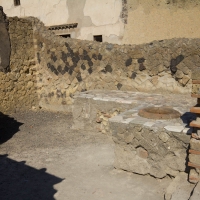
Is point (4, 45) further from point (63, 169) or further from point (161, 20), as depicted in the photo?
point (161, 20)

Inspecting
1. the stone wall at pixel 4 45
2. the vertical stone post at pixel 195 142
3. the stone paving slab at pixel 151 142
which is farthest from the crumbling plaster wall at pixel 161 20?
the vertical stone post at pixel 195 142

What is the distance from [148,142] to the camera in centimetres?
318

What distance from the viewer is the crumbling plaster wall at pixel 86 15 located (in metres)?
8.94

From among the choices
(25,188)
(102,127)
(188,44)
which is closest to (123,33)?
(188,44)

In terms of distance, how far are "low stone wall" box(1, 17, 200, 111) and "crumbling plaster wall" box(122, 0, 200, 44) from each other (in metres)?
3.13

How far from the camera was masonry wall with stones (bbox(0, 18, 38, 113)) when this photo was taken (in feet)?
20.5

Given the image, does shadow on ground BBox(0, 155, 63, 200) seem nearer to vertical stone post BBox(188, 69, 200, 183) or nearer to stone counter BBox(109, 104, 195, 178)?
stone counter BBox(109, 104, 195, 178)

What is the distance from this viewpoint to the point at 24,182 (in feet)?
10.8

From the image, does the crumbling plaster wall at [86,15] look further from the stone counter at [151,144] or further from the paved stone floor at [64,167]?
the stone counter at [151,144]

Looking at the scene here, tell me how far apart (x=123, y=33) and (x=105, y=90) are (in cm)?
383

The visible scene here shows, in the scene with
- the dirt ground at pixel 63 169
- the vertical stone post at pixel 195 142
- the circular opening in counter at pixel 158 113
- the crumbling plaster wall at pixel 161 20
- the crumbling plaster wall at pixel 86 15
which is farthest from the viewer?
the crumbling plaster wall at pixel 86 15

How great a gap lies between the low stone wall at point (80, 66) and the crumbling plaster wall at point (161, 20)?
3125 mm

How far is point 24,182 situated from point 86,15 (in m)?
7.47

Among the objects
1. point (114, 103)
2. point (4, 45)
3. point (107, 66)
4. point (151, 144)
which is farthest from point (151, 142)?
point (4, 45)
